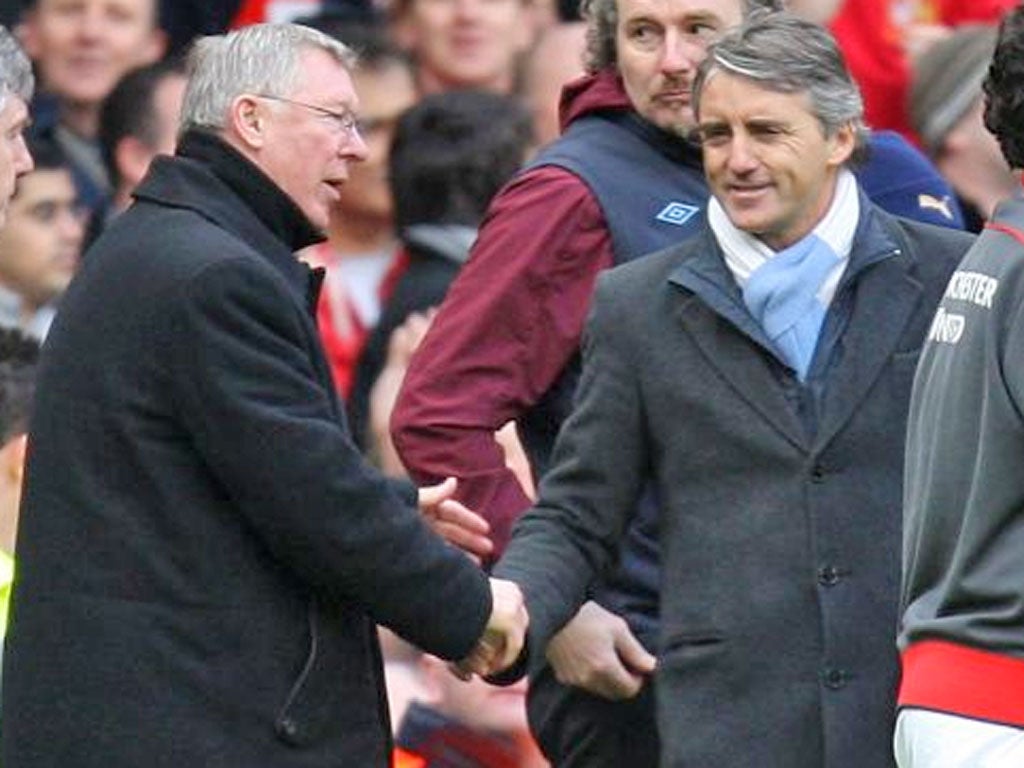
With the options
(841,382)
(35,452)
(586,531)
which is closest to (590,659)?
Answer: (586,531)

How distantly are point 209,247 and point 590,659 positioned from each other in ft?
3.73

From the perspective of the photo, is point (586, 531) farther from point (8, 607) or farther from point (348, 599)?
point (8, 607)

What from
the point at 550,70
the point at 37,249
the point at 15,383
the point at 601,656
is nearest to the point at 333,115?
the point at 601,656

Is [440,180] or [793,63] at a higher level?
[793,63]

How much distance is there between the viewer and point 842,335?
6816 mm

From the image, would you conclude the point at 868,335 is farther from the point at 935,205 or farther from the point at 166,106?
the point at 166,106

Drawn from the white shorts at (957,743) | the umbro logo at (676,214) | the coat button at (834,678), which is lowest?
the coat button at (834,678)

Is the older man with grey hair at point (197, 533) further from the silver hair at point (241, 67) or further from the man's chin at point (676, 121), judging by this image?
the man's chin at point (676, 121)

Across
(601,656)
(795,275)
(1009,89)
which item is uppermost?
(1009,89)

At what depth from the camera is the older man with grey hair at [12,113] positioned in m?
6.85

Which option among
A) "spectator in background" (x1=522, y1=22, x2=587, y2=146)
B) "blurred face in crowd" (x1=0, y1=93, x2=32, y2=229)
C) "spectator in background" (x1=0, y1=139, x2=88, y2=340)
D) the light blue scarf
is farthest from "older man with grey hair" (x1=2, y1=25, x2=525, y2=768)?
"spectator in background" (x1=522, y1=22, x2=587, y2=146)

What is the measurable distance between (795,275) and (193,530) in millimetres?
1192

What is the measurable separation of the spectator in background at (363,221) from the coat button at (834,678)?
316 cm

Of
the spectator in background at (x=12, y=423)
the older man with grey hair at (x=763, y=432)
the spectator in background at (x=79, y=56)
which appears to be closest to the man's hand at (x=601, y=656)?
the older man with grey hair at (x=763, y=432)
